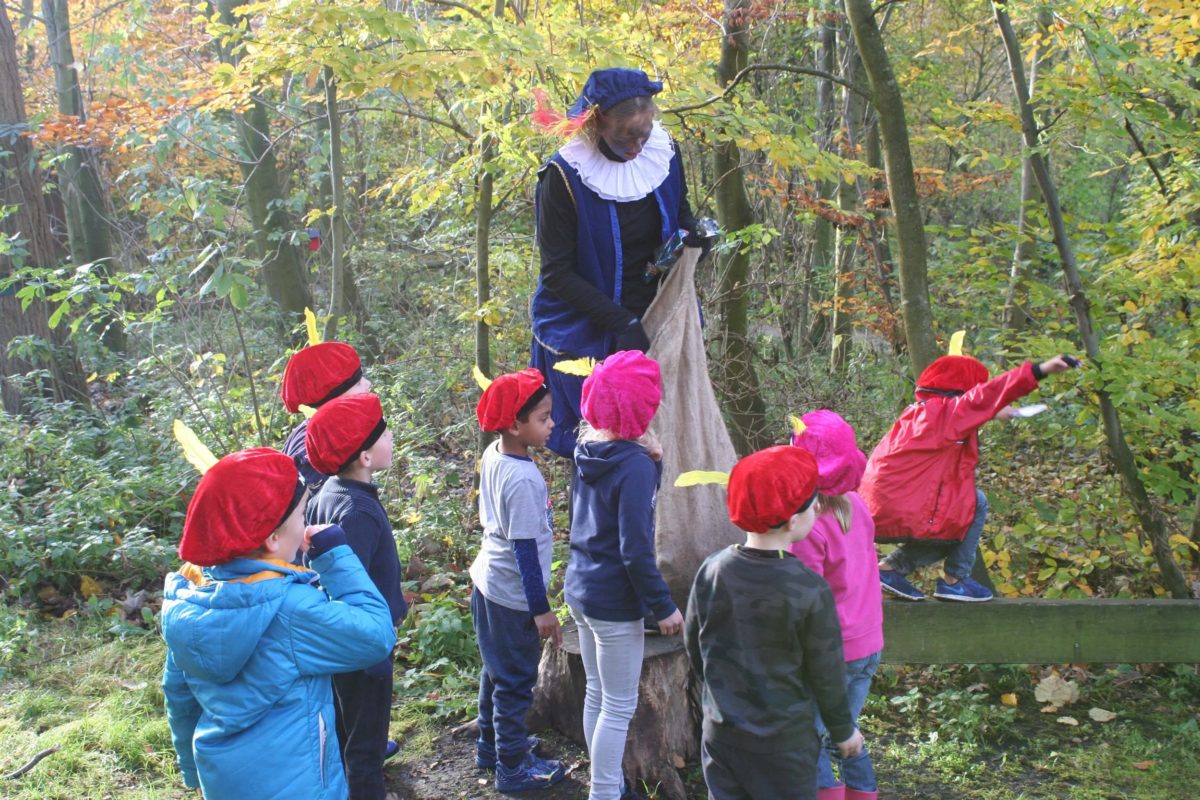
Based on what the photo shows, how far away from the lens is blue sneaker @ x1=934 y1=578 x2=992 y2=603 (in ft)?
13.7

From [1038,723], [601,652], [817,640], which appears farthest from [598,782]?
[1038,723]

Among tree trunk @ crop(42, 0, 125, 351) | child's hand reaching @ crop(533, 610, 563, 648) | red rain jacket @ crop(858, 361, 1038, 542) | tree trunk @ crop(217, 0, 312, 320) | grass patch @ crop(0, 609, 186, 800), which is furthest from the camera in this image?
tree trunk @ crop(217, 0, 312, 320)

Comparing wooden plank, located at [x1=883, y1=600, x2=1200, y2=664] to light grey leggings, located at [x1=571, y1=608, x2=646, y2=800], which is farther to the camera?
wooden plank, located at [x1=883, y1=600, x2=1200, y2=664]

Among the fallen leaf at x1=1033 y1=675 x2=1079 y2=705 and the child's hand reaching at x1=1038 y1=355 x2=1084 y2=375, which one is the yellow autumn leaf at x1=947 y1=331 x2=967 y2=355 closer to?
the child's hand reaching at x1=1038 y1=355 x2=1084 y2=375

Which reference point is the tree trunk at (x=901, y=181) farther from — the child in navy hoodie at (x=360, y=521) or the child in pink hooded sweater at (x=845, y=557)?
the child in navy hoodie at (x=360, y=521)

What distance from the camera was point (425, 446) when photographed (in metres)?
8.62

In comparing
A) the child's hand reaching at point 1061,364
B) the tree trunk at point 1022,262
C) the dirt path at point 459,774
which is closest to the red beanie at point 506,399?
the dirt path at point 459,774

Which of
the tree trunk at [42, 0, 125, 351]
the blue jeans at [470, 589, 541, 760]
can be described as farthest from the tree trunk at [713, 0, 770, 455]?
the tree trunk at [42, 0, 125, 351]

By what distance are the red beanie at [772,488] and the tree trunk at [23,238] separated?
8.99 m

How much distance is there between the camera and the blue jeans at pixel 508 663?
382cm

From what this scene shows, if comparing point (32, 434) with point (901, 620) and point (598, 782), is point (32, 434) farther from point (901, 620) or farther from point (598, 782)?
point (901, 620)

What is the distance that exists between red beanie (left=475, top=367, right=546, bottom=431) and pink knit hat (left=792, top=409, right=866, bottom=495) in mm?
1011

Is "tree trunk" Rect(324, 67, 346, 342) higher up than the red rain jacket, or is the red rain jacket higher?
"tree trunk" Rect(324, 67, 346, 342)

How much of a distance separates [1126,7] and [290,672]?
545cm
